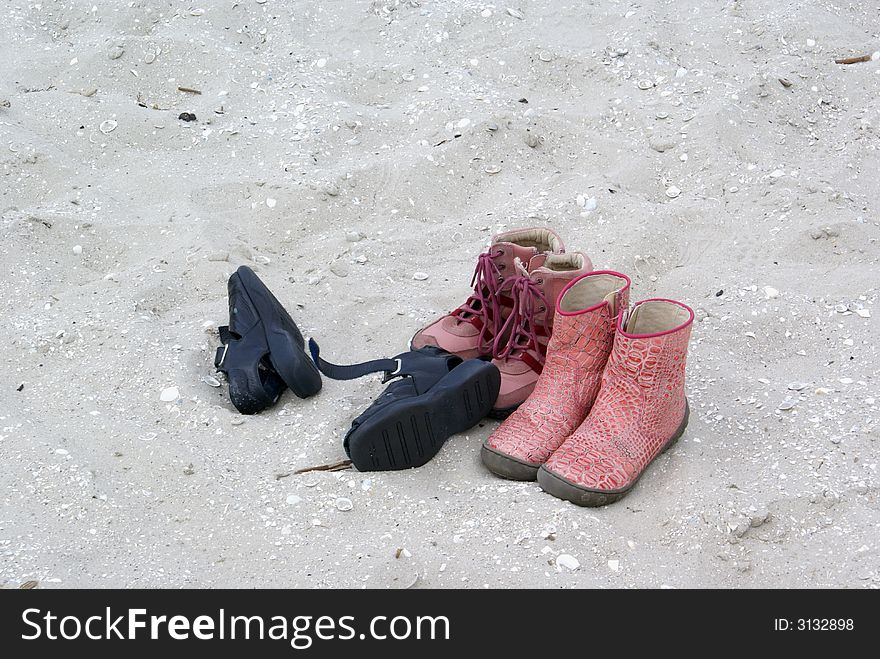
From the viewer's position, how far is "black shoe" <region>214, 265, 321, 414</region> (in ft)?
7.65

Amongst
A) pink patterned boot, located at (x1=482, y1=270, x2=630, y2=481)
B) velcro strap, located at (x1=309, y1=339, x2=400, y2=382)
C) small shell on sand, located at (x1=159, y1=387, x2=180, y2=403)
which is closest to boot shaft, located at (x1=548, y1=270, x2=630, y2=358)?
pink patterned boot, located at (x1=482, y1=270, x2=630, y2=481)

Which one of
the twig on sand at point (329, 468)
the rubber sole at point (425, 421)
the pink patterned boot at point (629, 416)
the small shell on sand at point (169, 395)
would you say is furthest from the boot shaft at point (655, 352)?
the small shell on sand at point (169, 395)

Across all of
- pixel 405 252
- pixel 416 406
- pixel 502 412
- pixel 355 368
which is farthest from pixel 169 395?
pixel 405 252

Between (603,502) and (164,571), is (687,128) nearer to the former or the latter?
(603,502)

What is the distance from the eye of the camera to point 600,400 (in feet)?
7.04

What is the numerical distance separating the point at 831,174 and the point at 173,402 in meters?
2.25

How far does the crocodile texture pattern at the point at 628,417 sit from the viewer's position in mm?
2010

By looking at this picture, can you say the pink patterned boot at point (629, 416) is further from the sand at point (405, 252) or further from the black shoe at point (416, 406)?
the black shoe at point (416, 406)

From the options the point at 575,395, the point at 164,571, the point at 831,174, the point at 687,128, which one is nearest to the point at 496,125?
the point at 687,128

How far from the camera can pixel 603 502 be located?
1.99 metres

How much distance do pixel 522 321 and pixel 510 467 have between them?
0.42 meters

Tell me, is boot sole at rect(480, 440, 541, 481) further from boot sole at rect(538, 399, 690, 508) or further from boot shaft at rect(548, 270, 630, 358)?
boot shaft at rect(548, 270, 630, 358)

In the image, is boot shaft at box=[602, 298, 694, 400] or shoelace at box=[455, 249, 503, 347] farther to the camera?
shoelace at box=[455, 249, 503, 347]

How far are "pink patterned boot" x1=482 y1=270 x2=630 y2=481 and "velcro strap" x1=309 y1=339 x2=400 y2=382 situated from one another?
309 mm
